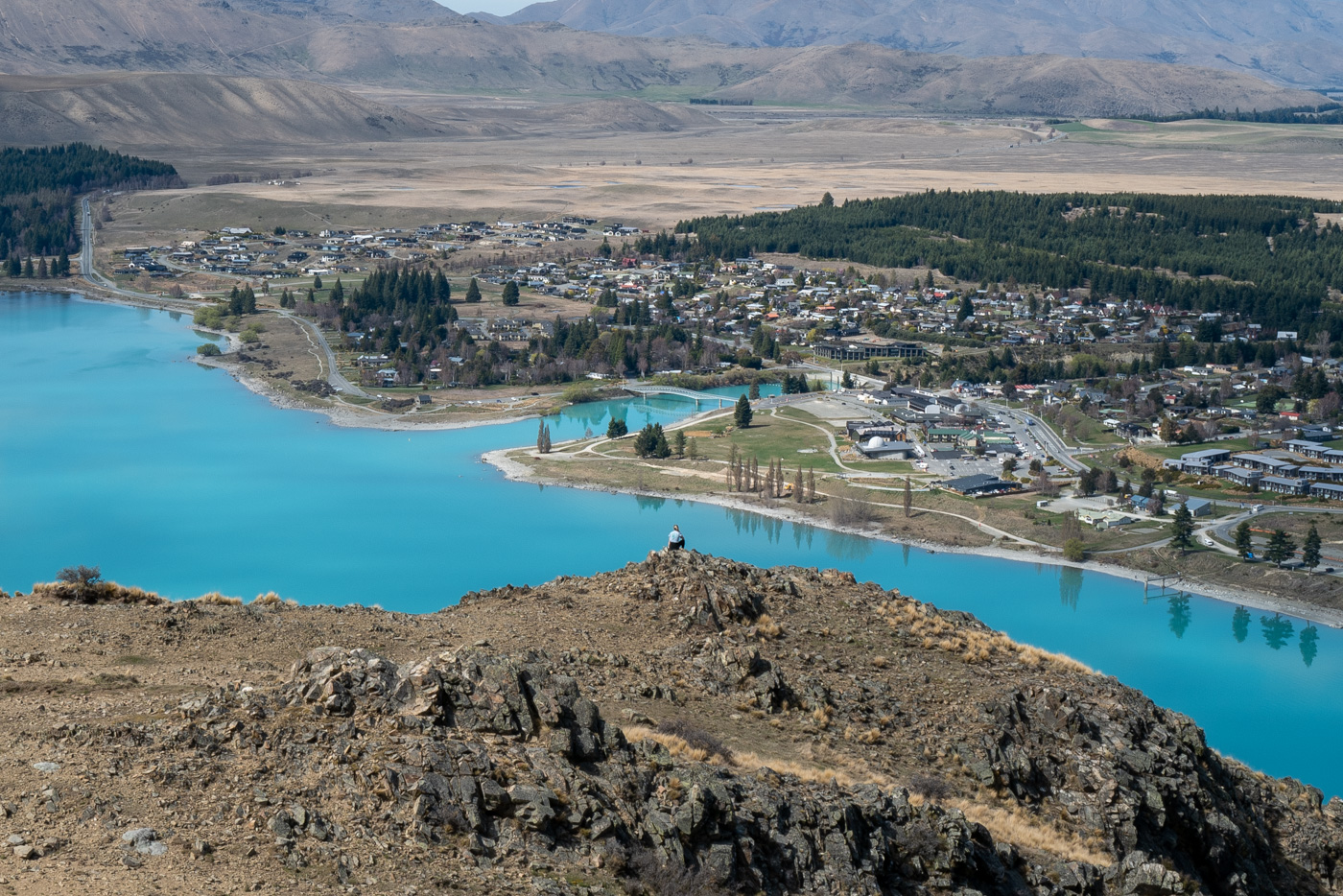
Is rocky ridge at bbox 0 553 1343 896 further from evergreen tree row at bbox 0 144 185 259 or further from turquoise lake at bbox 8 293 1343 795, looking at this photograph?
evergreen tree row at bbox 0 144 185 259

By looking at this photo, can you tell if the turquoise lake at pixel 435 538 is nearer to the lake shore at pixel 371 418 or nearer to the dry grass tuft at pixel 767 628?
the lake shore at pixel 371 418

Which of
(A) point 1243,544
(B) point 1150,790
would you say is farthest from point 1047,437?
(B) point 1150,790

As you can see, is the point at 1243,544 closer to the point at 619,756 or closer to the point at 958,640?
the point at 958,640

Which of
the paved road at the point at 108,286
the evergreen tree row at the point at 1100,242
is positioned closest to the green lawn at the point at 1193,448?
the evergreen tree row at the point at 1100,242

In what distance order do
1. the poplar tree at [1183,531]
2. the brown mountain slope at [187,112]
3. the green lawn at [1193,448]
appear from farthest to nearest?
the brown mountain slope at [187,112]
the green lawn at [1193,448]
the poplar tree at [1183,531]

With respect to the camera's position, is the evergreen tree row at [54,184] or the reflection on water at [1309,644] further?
the evergreen tree row at [54,184]

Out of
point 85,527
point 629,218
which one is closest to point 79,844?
point 85,527
